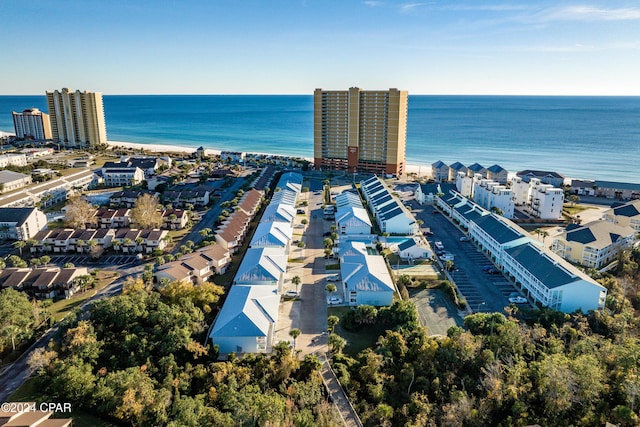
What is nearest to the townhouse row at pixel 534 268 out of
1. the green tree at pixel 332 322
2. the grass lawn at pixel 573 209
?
the green tree at pixel 332 322

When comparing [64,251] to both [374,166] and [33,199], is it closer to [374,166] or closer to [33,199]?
[33,199]

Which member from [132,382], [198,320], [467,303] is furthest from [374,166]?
[132,382]

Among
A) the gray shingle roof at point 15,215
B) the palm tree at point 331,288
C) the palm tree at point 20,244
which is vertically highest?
the gray shingle roof at point 15,215

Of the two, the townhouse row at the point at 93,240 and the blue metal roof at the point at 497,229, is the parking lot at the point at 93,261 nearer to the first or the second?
the townhouse row at the point at 93,240

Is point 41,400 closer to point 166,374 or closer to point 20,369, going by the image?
point 20,369

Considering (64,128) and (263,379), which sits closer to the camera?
(263,379)

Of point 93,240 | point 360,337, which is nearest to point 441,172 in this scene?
point 360,337
